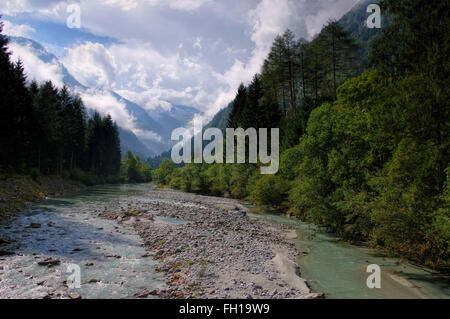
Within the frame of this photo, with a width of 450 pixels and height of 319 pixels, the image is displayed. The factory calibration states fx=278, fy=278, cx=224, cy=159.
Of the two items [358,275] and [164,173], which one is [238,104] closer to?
[164,173]

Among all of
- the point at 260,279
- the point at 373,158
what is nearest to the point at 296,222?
the point at 373,158

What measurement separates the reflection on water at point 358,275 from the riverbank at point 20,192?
20.4 m

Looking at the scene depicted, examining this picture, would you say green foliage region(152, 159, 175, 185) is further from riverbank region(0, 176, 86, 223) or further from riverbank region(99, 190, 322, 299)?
riverbank region(99, 190, 322, 299)

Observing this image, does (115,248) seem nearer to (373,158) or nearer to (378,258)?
(378,258)

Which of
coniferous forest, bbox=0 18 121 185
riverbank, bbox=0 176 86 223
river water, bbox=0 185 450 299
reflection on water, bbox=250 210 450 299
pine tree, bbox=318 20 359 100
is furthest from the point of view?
pine tree, bbox=318 20 359 100

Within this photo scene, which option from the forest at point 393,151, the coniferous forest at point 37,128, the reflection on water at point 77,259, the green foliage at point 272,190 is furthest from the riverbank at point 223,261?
the coniferous forest at point 37,128

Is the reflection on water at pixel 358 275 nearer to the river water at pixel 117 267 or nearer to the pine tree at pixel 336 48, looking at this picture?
the river water at pixel 117 267

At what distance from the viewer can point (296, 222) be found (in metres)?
28.7

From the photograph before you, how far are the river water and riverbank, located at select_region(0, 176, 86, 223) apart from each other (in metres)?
4.68

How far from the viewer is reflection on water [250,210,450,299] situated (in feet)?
34.6

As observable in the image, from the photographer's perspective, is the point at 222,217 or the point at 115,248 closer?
the point at 115,248

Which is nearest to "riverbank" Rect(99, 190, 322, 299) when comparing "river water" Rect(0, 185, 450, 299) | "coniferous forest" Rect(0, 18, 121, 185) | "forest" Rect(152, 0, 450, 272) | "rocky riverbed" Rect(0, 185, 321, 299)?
"rocky riverbed" Rect(0, 185, 321, 299)

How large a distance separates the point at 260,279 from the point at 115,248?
8322 mm
